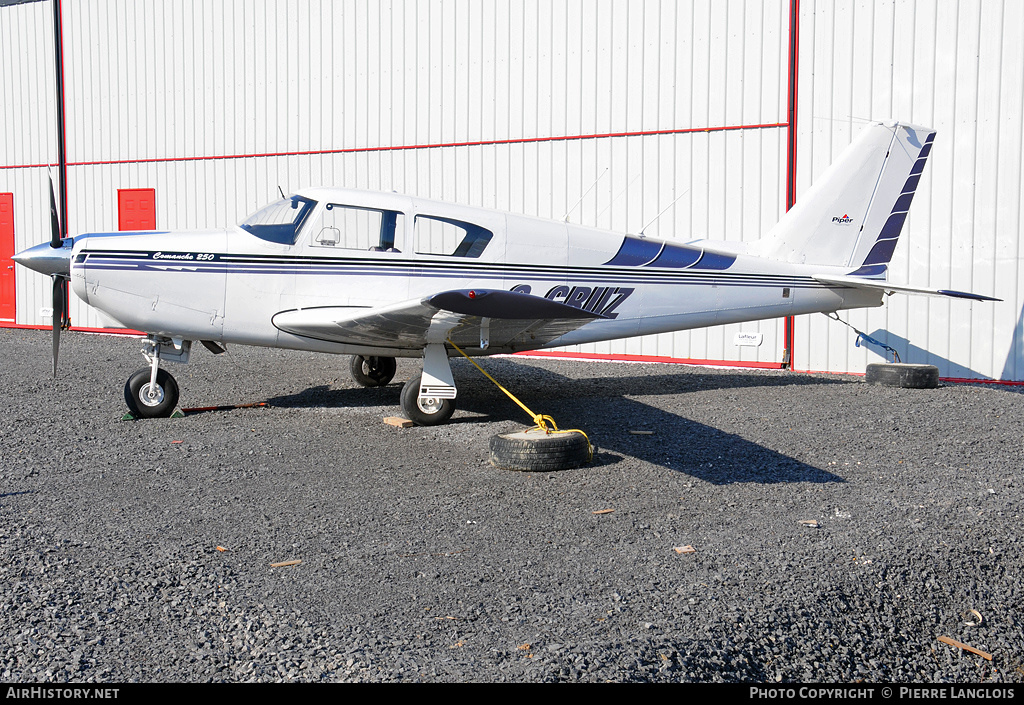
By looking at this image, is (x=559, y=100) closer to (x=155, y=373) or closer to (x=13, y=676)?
(x=155, y=373)

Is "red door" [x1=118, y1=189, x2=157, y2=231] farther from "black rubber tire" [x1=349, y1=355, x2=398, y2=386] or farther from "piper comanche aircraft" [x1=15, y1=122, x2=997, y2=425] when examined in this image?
"piper comanche aircraft" [x1=15, y1=122, x2=997, y2=425]

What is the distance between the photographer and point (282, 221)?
24.8 ft

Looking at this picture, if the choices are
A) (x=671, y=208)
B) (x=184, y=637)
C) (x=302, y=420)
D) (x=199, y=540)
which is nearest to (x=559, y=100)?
(x=671, y=208)

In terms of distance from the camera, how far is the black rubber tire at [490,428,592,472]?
596 centimetres

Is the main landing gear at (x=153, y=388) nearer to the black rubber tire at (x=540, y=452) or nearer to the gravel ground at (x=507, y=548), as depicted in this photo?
the gravel ground at (x=507, y=548)

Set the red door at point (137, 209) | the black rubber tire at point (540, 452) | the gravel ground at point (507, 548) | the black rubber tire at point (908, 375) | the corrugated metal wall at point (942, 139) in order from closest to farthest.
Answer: the gravel ground at point (507, 548) → the black rubber tire at point (540, 452) → the black rubber tire at point (908, 375) → the corrugated metal wall at point (942, 139) → the red door at point (137, 209)

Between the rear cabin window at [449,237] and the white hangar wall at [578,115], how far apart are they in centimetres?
465

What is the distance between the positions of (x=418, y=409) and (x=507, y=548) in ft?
11.3

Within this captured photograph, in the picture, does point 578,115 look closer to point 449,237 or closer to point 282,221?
point 449,237

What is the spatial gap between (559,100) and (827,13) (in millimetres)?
3834

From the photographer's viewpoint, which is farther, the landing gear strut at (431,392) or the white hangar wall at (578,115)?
the white hangar wall at (578,115)

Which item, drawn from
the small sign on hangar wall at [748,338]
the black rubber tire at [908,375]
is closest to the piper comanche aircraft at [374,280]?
the black rubber tire at [908,375]

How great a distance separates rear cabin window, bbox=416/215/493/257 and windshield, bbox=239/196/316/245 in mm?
1055

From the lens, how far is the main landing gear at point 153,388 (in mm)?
7633
